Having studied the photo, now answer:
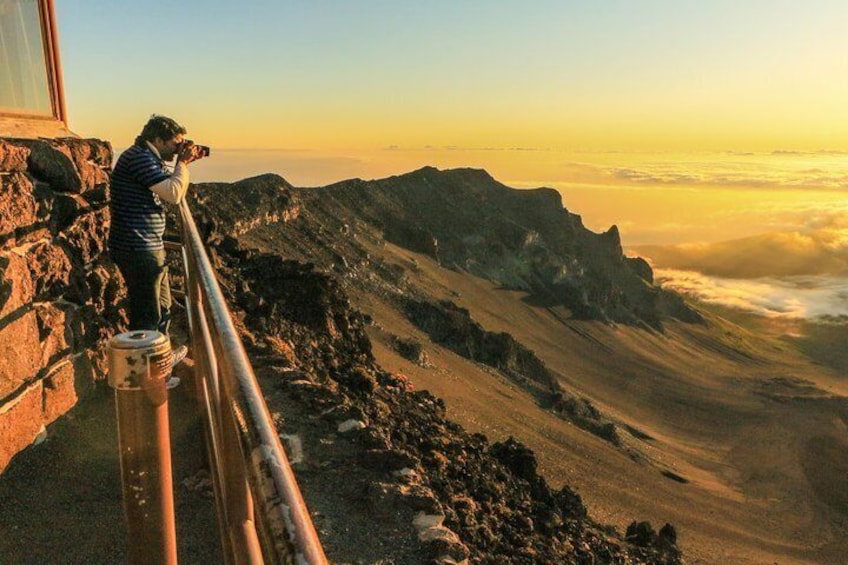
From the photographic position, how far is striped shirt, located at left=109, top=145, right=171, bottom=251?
17.1 ft

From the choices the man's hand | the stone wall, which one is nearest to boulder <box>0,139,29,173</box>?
the stone wall

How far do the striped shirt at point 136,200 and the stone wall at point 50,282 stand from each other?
48 centimetres

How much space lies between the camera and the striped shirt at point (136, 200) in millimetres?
5207

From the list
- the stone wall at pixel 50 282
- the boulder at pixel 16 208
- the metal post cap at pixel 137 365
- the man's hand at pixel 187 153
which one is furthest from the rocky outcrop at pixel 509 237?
the metal post cap at pixel 137 365

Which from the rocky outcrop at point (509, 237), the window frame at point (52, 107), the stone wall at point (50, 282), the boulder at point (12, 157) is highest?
the window frame at point (52, 107)

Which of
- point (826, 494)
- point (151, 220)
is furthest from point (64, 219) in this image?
point (826, 494)

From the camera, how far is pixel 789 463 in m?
57.1

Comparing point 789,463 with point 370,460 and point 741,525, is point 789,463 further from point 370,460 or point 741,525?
point 370,460

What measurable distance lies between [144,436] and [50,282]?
3.91 m

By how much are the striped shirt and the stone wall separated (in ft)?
1.58

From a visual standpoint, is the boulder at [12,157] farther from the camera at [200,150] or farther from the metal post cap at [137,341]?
the metal post cap at [137,341]

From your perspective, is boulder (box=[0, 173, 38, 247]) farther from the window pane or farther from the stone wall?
the window pane

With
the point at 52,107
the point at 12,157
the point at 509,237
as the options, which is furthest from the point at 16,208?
the point at 509,237

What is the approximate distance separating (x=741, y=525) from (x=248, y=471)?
1751 inches
